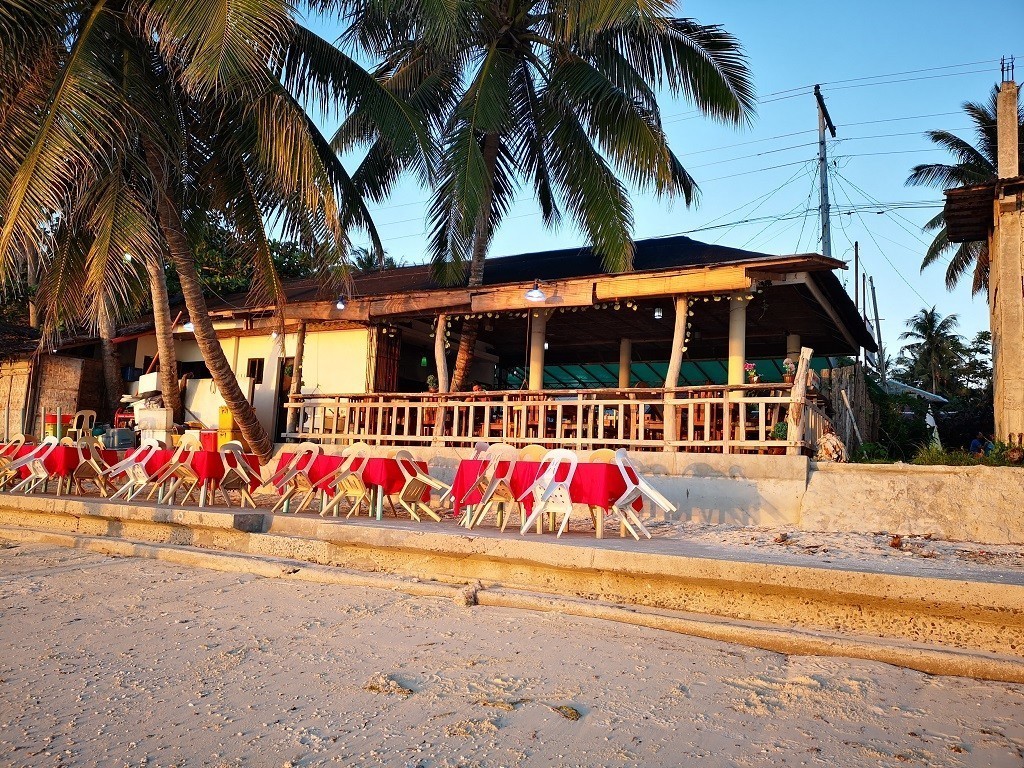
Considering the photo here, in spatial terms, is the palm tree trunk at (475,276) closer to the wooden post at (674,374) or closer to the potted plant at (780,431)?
the wooden post at (674,374)

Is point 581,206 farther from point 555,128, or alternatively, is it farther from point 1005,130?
point 1005,130

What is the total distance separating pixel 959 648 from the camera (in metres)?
4.48

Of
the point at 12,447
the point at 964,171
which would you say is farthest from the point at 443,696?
the point at 964,171

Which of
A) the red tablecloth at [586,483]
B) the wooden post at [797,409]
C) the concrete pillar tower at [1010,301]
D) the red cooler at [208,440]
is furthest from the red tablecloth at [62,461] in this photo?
the concrete pillar tower at [1010,301]

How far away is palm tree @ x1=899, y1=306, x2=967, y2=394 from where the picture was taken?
4672 centimetres

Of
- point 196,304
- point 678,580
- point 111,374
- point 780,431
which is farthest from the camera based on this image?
point 111,374

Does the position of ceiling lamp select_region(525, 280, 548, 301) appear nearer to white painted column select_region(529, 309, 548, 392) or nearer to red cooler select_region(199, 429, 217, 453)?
white painted column select_region(529, 309, 548, 392)

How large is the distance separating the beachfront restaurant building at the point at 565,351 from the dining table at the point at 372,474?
10.3 feet

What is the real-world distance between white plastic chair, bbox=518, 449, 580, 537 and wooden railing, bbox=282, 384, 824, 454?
3.35 m

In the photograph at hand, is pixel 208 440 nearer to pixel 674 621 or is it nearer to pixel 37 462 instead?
pixel 37 462

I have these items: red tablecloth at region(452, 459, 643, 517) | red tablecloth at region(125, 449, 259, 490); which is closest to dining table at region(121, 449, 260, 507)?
red tablecloth at region(125, 449, 259, 490)

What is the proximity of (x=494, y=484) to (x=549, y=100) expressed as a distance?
868cm

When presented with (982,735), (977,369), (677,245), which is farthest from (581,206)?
(977,369)

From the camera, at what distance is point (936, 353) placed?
47.9 meters
